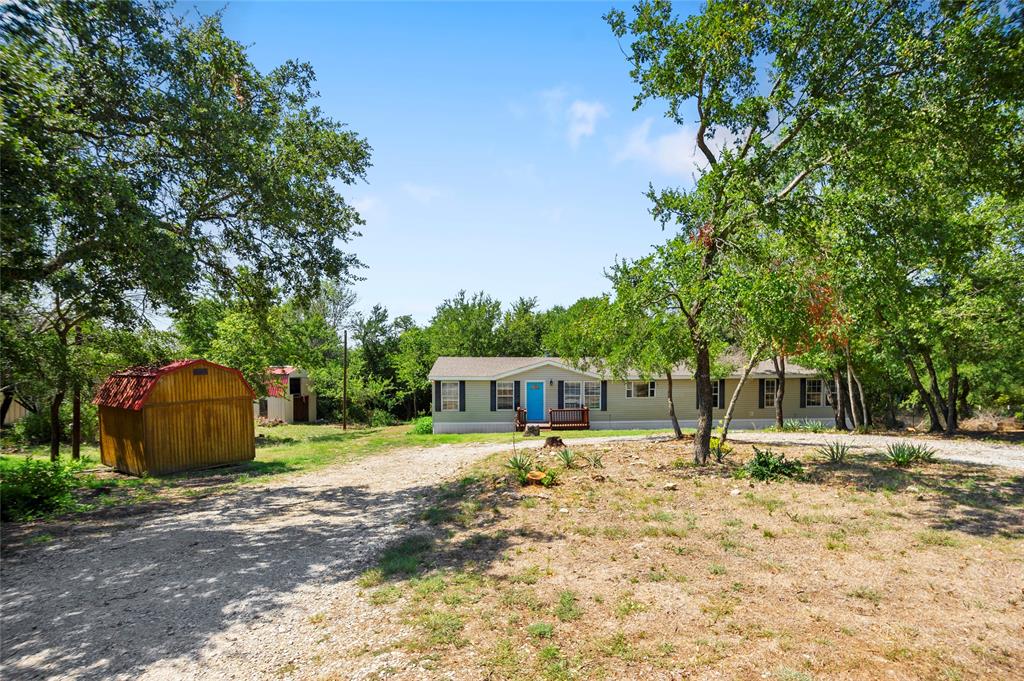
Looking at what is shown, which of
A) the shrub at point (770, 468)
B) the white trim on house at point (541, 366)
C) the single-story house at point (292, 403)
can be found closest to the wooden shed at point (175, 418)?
the white trim on house at point (541, 366)

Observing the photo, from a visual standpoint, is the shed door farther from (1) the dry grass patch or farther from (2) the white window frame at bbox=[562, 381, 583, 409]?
(1) the dry grass patch

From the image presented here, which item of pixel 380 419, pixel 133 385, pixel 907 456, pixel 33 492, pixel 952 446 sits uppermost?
pixel 133 385

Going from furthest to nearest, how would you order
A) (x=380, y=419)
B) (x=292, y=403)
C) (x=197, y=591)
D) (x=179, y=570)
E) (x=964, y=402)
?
Result: (x=292, y=403)
(x=380, y=419)
(x=964, y=402)
(x=179, y=570)
(x=197, y=591)

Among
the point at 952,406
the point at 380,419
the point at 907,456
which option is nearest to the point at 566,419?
the point at 380,419

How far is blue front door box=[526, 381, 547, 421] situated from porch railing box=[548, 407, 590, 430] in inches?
27.1

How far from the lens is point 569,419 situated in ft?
78.4

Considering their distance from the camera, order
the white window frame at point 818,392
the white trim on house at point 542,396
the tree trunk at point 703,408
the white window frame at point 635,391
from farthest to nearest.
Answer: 1. the white window frame at point 818,392
2. the white window frame at point 635,391
3. the white trim on house at point 542,396
4. the tree trunk at point 703,408

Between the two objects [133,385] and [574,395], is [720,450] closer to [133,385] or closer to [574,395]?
[574,395]

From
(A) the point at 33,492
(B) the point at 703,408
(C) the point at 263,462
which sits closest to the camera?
(A) the point at 33,492

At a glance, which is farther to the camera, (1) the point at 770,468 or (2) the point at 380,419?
(2) the point at 380,419

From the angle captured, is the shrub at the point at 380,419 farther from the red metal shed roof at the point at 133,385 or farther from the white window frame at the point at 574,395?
the red metal shed roof at the point at 133,385

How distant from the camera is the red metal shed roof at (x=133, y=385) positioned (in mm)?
13087

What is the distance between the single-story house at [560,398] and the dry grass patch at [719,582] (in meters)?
14.3

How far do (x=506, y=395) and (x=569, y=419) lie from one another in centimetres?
317
